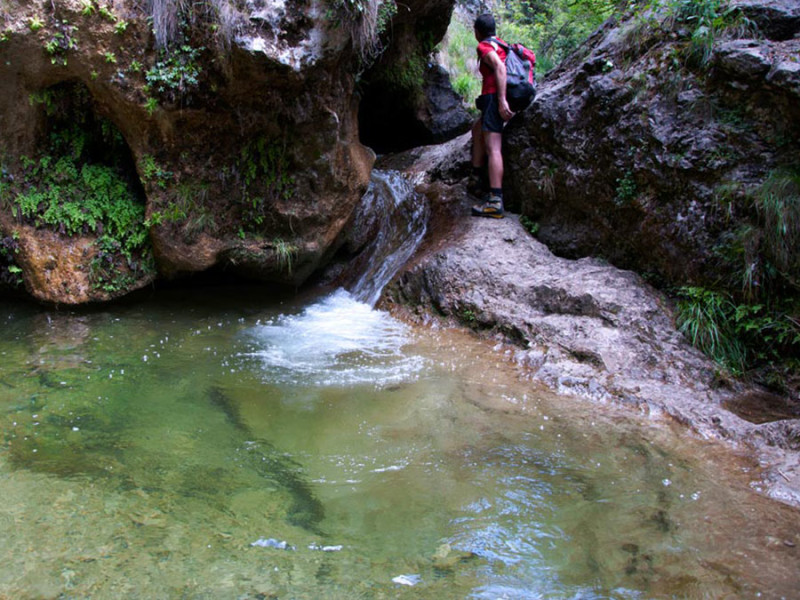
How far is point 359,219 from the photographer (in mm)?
8148

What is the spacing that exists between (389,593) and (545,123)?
5888mm

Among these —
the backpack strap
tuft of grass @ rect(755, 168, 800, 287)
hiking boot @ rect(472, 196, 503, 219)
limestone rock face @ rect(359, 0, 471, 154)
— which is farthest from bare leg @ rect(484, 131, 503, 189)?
tuft of grass @ rect(755, 168, 800, 287)

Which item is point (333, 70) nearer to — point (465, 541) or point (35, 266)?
point (35, 266)

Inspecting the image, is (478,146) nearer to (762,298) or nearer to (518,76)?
(518,76)

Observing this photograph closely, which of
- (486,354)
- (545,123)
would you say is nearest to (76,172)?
(486,354)

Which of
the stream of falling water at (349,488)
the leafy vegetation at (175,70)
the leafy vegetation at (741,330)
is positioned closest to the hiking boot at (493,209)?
the stream of falling water at (349,488)

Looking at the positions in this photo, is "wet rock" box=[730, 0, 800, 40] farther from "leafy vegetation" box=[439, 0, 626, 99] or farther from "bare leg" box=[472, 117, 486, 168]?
"leafy vegetation" box=[439, 0, 626, 99]

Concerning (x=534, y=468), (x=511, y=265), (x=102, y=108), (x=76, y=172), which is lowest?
(x=534, y=468)

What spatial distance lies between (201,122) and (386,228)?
2878 mm

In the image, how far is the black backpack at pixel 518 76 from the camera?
7.06m

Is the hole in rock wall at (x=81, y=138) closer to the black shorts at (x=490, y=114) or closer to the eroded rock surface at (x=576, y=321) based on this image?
the eroded rock surface at (x=576, y=321)

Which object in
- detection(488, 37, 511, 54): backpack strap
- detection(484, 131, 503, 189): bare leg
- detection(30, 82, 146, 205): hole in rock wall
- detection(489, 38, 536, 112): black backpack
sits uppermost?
detection(488, 37, 511, 54): backpack strap

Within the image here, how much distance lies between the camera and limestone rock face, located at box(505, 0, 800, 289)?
5324mm

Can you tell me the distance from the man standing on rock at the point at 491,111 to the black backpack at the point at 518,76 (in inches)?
3.7
